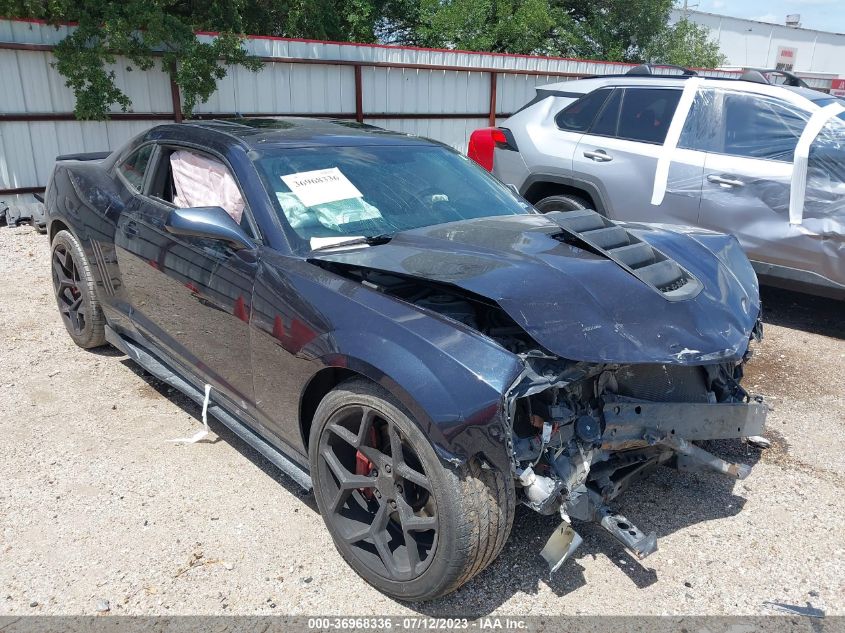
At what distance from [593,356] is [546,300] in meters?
0.27

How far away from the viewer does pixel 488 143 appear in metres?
6.99

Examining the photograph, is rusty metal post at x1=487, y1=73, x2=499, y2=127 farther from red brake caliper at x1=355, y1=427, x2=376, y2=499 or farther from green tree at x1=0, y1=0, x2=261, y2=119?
red brake caliper at x1=355, y1=427, x2=376, y2=499

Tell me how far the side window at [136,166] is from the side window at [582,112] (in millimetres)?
3890

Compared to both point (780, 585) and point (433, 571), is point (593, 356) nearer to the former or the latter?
point (433, 571)

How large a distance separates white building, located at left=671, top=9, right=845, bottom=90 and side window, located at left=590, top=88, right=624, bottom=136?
38.2 meters

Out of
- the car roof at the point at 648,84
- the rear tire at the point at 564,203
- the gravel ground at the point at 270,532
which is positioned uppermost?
the car roof at the point at 648,84

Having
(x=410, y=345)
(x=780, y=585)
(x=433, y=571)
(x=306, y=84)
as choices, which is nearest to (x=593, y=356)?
(x=410, y=345)

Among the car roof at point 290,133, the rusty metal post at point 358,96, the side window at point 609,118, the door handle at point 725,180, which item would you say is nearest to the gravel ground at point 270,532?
the car roof at point 290,133

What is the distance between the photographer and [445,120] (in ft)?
43.1

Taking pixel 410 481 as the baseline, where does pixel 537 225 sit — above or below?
above

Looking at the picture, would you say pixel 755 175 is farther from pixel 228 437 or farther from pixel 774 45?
pixel 774 45

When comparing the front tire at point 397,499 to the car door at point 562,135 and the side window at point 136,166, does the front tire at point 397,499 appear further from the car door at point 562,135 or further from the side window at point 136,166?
the car door at point 562,135

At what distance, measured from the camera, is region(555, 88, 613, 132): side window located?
6.33m

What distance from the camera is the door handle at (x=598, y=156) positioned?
603cm
